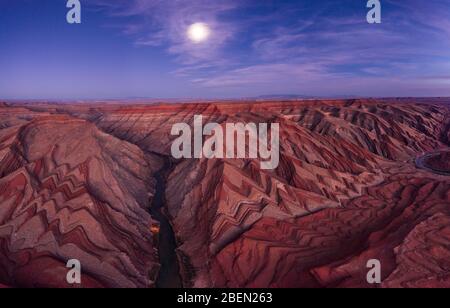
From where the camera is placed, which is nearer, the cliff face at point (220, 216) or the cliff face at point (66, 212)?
the cliff face at point (220, 216)

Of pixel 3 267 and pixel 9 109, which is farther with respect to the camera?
pixel 9 109

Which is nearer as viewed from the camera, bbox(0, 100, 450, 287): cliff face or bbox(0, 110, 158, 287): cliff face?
bbox(0, 100, 450, 287): cliff face

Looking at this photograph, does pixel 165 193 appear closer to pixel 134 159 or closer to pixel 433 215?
pixel 134 159

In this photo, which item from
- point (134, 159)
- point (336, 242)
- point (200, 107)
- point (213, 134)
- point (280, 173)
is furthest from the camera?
point (200, 107)

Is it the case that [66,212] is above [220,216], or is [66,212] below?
above

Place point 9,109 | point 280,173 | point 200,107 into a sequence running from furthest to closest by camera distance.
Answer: point 200,107
point 9,109
point 280,173

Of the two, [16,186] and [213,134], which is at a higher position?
[213,134]

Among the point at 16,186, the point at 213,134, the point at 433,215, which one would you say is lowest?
the point at 433,215

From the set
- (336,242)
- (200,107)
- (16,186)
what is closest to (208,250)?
(336,242)
